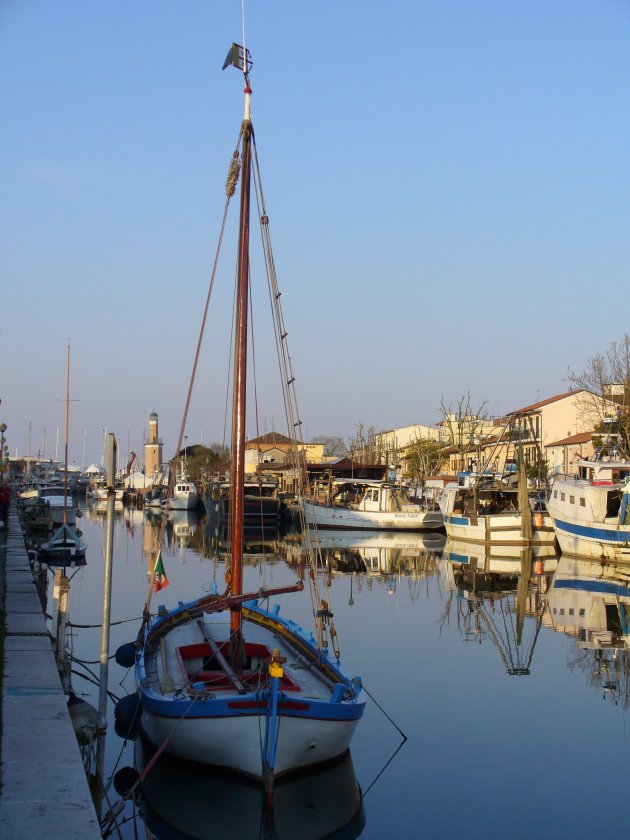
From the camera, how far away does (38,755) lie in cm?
930

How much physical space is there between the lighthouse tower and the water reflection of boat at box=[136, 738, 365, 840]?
115m

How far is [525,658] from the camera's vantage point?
792 inches

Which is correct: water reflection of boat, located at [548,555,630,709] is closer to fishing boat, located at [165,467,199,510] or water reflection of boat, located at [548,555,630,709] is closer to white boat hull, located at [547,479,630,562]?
white boat hull, located at [547,479,630,562]

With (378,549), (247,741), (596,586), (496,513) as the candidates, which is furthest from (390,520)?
(247,741)

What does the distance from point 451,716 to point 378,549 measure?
31157mm

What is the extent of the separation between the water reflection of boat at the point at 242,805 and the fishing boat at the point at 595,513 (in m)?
27.0

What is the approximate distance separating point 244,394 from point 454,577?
22485 mm

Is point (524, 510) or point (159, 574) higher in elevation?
point (524, 510)

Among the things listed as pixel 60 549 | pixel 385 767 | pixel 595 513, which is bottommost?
pixel 385 767

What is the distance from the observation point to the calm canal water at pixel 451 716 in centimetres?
1103

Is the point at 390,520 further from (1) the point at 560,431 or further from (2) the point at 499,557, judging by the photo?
(1) the point at 560,431


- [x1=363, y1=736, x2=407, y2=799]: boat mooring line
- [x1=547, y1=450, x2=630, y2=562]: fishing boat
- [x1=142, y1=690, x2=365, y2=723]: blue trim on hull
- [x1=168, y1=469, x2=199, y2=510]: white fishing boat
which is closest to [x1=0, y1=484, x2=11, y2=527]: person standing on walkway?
[x1=547, y1=450, x2=630, y2=562]: fishing boat

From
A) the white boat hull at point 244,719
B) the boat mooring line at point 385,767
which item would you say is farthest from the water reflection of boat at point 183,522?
the white boat hull at point 244,719

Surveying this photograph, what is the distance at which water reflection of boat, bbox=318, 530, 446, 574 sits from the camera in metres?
39.1
